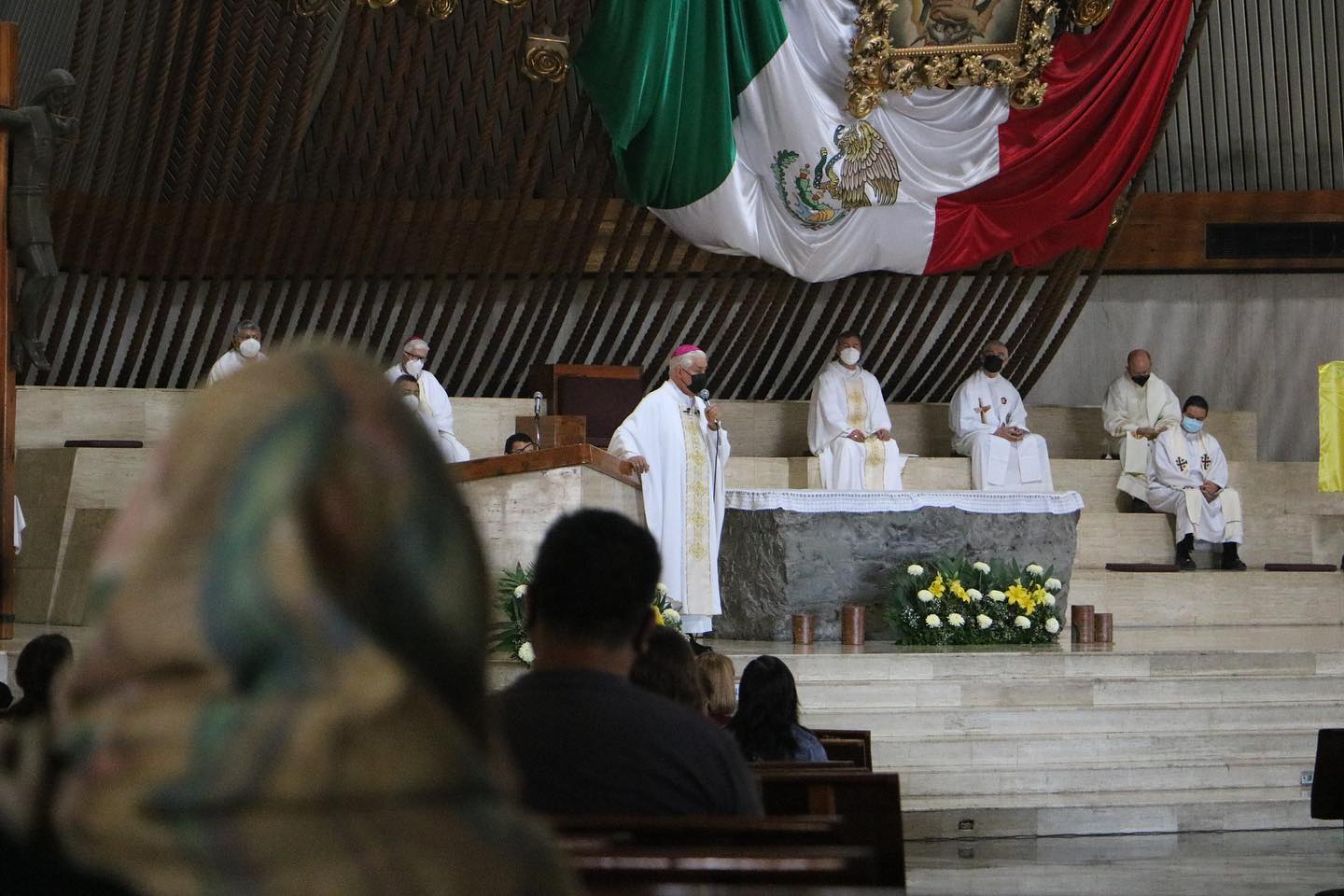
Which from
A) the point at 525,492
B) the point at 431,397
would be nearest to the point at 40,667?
the point at 525,492

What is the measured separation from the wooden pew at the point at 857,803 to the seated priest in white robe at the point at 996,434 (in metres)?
9.01

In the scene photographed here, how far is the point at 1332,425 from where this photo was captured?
10.2m

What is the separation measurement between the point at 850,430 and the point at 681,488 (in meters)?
3.28

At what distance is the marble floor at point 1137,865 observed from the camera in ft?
19.7

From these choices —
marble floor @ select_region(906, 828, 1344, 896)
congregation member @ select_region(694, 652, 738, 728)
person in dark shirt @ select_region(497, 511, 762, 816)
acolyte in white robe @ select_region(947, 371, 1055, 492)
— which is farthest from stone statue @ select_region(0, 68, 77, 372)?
person in dark shirt @ select_region(497, 511, 762, 816)

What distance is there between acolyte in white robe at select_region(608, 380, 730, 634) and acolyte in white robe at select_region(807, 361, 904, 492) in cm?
291

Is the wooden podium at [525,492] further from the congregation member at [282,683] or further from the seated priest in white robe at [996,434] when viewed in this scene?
the congregation member at [282,683]

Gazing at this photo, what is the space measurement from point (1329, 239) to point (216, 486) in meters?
13.8

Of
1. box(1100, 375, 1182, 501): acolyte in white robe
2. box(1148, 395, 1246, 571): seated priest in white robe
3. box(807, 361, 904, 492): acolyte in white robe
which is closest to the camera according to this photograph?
box(1148, 395, 1246, 571): seated priest in white robe

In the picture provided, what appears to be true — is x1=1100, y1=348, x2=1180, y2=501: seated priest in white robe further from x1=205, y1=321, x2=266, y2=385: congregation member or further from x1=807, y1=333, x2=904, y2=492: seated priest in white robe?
x1=205, y1=321, x2=266, y2=385: congregation member

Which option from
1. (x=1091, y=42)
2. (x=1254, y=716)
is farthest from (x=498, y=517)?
(x=1091, y=42)

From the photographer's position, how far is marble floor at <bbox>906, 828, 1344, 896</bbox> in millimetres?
6000

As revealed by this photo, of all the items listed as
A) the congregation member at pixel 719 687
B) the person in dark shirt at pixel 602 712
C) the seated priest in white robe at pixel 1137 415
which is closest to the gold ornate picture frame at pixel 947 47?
the seated priest in white robe at pixel 1137 415

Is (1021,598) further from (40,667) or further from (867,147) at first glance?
(40,667)
